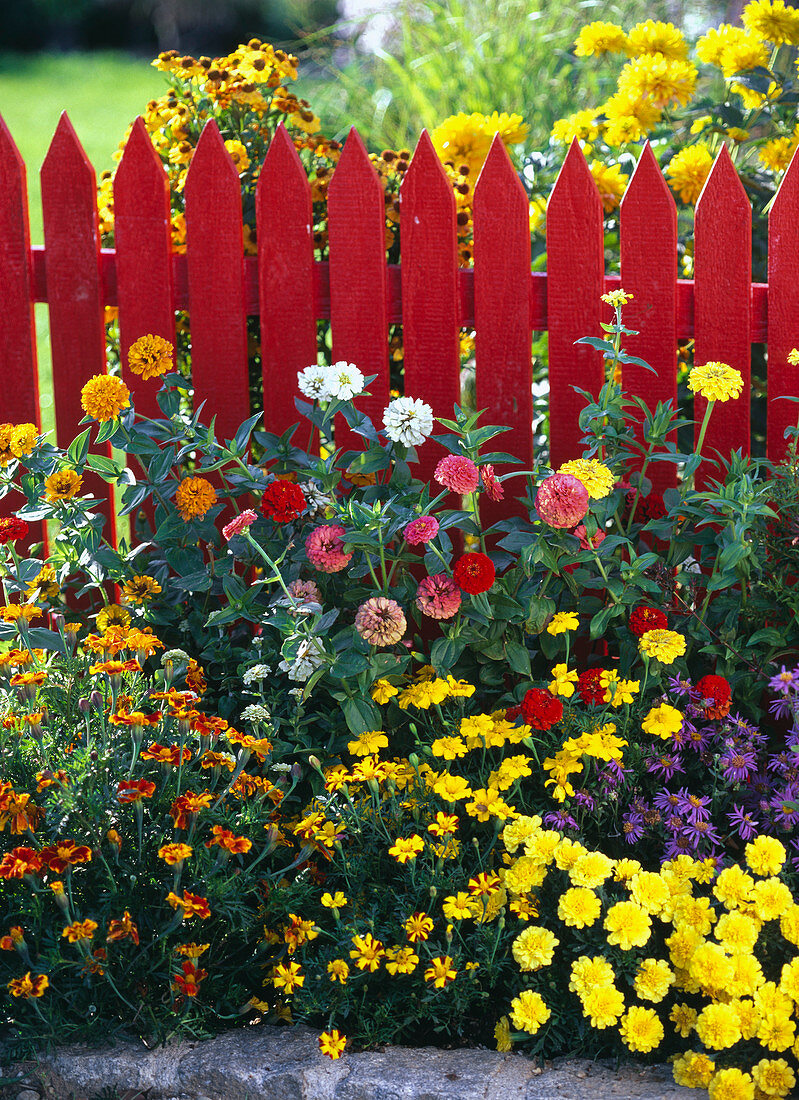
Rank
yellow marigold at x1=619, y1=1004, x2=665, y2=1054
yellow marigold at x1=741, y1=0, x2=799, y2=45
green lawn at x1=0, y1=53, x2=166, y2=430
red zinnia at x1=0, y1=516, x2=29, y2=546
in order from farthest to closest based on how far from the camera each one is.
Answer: green lawn at x1=0, y1=53, x2=166, y2=430, yellow marigold at x1=741, y1=0, x2=799, y2=45, red zinnia at x1=0, y1=516, x2=29, y2=546, yellow marigold at x1=619, y1=1004, x2=665, y2=1054

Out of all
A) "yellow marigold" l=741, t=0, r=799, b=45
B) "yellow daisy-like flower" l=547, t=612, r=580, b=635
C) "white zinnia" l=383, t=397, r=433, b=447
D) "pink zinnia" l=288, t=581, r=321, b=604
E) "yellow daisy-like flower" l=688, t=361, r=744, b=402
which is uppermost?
"yellow marigold" l=741, t=0, r=799, b=45

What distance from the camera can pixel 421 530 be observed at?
1.92 metres

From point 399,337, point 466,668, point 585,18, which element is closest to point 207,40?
point 585,18

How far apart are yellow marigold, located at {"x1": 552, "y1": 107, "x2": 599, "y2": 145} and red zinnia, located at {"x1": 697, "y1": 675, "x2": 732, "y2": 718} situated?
1.92m

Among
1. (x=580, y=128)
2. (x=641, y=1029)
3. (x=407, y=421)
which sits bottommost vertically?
(x=641, y=1029)

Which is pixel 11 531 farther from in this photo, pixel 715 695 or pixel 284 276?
pixel 715 695

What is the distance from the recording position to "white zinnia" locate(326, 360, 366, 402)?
82.9 inches

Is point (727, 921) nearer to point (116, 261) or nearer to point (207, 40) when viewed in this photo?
point (116, 261)

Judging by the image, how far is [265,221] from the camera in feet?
8.17

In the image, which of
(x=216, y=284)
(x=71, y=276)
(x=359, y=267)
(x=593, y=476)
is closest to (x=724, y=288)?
(x=593, y=476)

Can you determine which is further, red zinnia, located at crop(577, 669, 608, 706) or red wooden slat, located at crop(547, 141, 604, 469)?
red wooden slat, located at crop(547, 141, 604, 469)

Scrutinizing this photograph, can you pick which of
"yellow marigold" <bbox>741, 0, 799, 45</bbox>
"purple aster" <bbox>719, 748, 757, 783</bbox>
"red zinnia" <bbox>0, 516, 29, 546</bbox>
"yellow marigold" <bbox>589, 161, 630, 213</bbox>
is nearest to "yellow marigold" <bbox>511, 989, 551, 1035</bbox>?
"purple aster" <bbox>719, 748, 757, 783</bbox>

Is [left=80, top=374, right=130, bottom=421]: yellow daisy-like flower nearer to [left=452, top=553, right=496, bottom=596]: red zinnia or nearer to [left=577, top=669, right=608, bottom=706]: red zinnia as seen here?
[left=452, top=553, right=496, bottom=596]: red zinnia

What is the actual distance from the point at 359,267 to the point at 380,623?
1.00 metres
